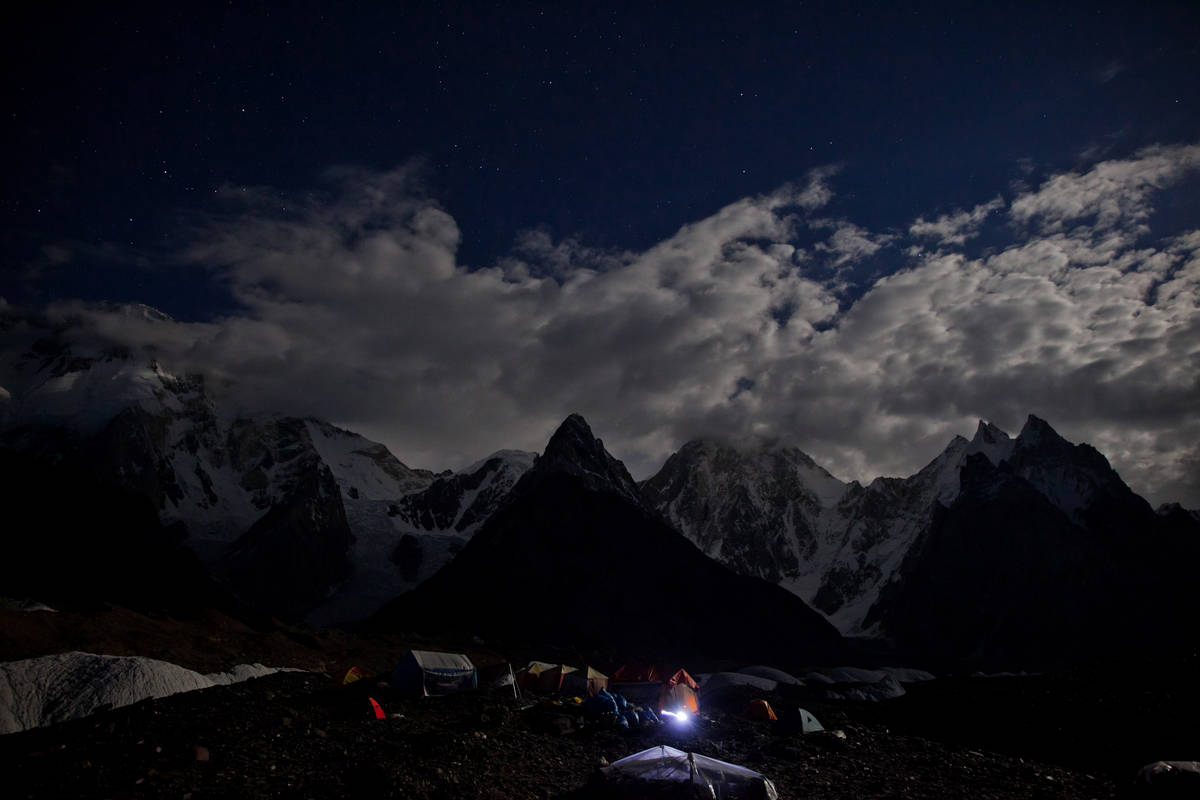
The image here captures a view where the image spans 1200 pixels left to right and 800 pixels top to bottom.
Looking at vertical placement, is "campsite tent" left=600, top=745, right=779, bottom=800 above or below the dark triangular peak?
below

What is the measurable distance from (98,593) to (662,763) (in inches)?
3475

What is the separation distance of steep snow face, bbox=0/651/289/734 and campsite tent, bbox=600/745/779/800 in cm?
2162

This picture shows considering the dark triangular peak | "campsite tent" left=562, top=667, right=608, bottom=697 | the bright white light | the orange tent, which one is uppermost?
the dark triangular peak

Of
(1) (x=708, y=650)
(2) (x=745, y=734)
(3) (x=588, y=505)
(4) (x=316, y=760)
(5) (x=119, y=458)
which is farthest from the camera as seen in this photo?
(5) (x=119, y=458)

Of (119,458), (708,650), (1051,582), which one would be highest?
(119,458)

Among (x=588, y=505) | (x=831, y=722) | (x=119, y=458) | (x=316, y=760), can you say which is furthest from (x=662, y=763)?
(x=119, y=458)

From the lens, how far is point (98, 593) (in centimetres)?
8156

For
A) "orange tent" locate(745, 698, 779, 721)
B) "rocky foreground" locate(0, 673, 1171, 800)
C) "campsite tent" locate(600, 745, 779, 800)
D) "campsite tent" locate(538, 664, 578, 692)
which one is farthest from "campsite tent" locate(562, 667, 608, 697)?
"campsite tent" locate(600, 745, 779, 800)

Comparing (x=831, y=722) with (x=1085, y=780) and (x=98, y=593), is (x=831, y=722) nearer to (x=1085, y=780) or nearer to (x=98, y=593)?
(x=1085, y=780)

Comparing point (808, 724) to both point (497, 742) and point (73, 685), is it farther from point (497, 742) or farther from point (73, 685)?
point (73, 685)

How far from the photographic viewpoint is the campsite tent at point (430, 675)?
36812 mm

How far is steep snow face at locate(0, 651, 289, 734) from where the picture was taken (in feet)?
84.5

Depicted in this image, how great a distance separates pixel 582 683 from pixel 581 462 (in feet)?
373

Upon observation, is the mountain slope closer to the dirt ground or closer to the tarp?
the dirt ground
